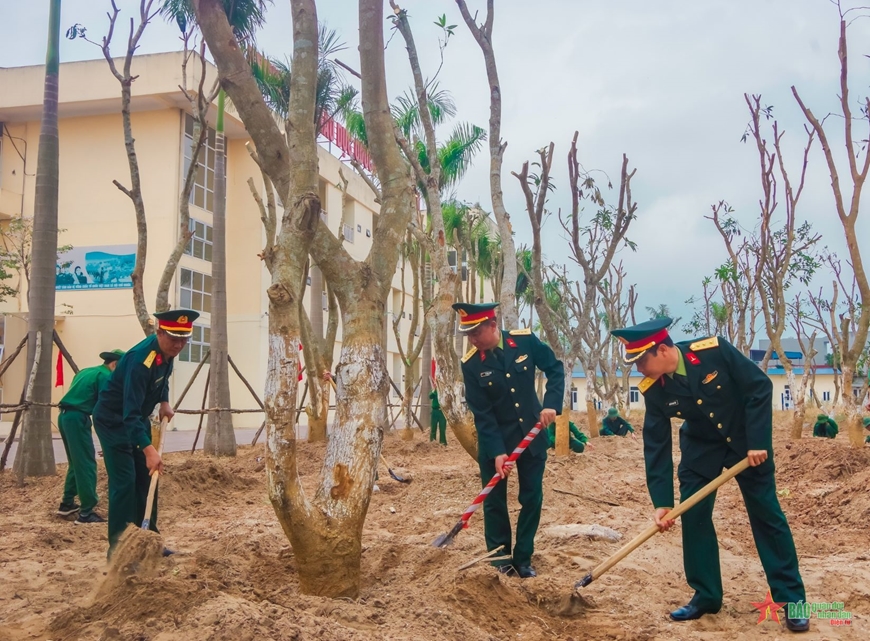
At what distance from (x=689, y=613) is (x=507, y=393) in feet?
5.99

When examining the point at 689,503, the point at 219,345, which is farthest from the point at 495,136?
the point at 689,503

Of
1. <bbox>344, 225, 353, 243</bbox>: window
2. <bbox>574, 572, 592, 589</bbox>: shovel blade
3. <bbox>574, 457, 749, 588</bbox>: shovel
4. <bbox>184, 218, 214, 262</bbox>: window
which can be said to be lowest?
<bbox>574, 572, 592, 589</bbox>: shovel blade

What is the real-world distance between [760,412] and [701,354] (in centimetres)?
45

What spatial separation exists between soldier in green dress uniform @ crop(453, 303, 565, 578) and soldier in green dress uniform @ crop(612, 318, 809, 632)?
3.03ft

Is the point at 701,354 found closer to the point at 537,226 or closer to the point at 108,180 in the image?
the point at 537,226

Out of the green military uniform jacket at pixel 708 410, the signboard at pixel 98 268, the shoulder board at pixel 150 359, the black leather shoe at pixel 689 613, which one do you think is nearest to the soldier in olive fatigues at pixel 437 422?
the shoulder board at pixel 150 359

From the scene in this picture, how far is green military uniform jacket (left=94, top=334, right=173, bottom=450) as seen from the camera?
206 inches

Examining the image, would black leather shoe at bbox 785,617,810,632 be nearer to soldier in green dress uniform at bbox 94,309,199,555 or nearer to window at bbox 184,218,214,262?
soldier in green dress uniform at bbox 94,309,199,555

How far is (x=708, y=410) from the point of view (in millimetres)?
4395

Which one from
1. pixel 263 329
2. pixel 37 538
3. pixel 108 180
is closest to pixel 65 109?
pixel 108 180

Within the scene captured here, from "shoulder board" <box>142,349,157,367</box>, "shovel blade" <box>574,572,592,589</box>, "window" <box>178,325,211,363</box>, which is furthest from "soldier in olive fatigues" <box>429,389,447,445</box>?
"shovel blade" <box>574,572,592,589</box>

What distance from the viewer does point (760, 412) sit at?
13.9ft

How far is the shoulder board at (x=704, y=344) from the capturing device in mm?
4438

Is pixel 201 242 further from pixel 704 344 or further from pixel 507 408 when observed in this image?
pixel 704 344
